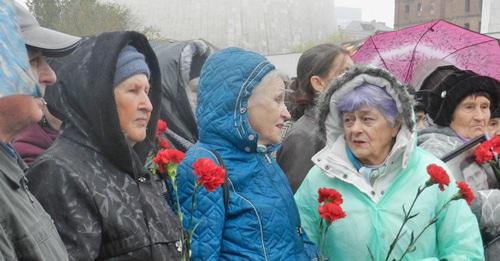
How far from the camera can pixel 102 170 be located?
2.36 m

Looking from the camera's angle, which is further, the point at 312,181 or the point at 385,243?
the point at 312,181

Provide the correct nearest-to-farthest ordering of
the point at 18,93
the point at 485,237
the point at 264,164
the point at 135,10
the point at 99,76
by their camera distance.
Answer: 1. the point at 18,93
2. the point at 99,76
3. the point at 264,164
4. the point at 485,237
5. the point at 135,10

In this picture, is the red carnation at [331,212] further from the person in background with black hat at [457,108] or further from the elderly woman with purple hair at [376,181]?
the person in background with black hat at [457,108]

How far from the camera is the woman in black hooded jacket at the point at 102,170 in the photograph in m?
2.20

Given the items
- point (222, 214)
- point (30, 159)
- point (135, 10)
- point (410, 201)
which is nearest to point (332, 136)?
point (410, 201)

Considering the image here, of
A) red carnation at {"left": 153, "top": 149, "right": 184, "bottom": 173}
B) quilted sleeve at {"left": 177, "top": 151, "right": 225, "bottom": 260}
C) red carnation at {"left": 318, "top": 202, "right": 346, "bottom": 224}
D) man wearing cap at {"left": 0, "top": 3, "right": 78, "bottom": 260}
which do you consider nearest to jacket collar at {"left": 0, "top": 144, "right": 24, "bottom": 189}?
man wearing cap at {"left": 0, "top": 3, "right": 78, "bottom": 260}

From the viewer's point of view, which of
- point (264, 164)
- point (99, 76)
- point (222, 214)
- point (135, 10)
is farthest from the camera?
point (135, 10)

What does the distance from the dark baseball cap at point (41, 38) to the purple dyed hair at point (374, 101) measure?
1.27 metres

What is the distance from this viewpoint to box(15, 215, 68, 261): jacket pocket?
1.72 meters

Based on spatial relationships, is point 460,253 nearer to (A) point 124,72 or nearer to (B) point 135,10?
(A) point 124,72

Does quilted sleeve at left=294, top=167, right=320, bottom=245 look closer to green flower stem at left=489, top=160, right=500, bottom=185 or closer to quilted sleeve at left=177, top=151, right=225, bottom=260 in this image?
quilted sleeve at left=177, top=151, right=225, bottom=260

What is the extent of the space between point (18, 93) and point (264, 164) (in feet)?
4.75

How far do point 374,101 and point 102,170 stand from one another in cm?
125

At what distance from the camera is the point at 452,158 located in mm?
3332
